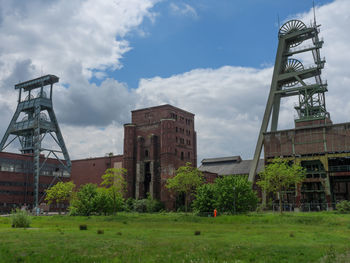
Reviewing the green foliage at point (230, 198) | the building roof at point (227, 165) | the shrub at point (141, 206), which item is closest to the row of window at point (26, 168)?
the shrub at point (141, 206)

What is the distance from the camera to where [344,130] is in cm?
6225

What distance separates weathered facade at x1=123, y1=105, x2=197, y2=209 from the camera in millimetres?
74562

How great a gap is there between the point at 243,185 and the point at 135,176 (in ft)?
116

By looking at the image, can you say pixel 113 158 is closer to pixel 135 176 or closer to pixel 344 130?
pixel 135 176

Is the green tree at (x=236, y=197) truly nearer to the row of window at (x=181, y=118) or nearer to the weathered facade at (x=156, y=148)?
the weathered facade at (x=156, y=148)

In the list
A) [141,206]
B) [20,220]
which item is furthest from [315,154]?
[20,220]

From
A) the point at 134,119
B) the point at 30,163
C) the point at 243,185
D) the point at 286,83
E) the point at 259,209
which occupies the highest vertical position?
the point at 286,83

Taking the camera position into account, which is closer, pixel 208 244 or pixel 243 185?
pixel 208 244

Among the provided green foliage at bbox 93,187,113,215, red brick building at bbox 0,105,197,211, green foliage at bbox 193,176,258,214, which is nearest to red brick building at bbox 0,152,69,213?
red brick building at bbox 0,105,197,211

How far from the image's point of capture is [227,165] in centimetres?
10494

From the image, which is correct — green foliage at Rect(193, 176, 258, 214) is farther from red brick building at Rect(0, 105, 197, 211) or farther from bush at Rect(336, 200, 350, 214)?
red brick building at Rect(0, 105, 197, 211)

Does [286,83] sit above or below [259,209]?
above

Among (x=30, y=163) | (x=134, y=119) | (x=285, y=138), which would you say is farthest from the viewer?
(x=30, y=163)

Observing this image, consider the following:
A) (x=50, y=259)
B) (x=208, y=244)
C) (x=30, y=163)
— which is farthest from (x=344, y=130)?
(x=30, y=163)
